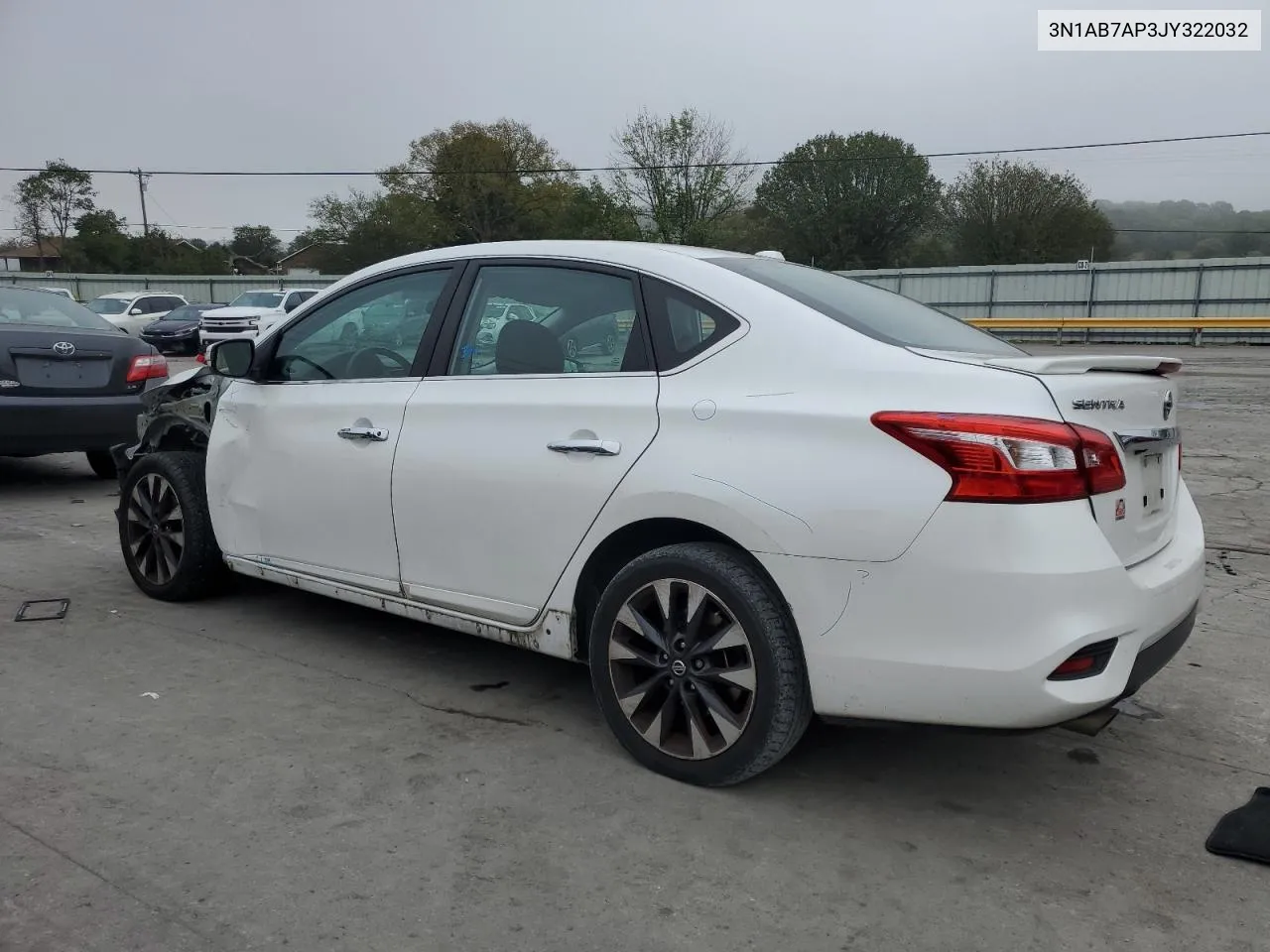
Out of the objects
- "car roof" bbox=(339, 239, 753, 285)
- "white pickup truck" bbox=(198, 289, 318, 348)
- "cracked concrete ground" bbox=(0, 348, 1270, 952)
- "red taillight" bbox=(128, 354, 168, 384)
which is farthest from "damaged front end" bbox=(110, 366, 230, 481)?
"white pickup truck" bbox=(198, 289, 318, 348)

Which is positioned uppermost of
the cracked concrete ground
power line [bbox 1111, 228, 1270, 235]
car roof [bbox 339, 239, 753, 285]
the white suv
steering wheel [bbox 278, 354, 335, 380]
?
power line [bbox 1111, 228, 1270, 235]

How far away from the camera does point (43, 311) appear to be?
7.88 metres

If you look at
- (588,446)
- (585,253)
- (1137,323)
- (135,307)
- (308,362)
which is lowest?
(1137,323)

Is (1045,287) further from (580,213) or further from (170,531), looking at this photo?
(170,531)

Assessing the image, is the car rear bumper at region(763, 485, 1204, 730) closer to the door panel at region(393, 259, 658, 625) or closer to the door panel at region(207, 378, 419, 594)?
the door panel at region(393, 259, 658, 625)

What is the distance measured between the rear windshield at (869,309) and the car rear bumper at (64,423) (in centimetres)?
570

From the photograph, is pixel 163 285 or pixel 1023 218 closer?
pixel 163 285

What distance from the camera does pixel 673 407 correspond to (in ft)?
10.00

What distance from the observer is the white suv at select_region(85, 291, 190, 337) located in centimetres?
2759

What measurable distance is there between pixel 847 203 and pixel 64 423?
52.9m

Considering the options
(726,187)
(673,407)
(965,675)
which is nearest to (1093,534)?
(965,675)

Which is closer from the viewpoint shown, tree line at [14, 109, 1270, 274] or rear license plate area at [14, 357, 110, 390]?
rear license plate area at [14, 357, 110, 390]

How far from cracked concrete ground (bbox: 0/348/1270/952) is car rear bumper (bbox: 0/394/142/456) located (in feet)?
11.0

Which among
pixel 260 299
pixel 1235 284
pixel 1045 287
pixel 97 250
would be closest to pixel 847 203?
pixel 1045 287
